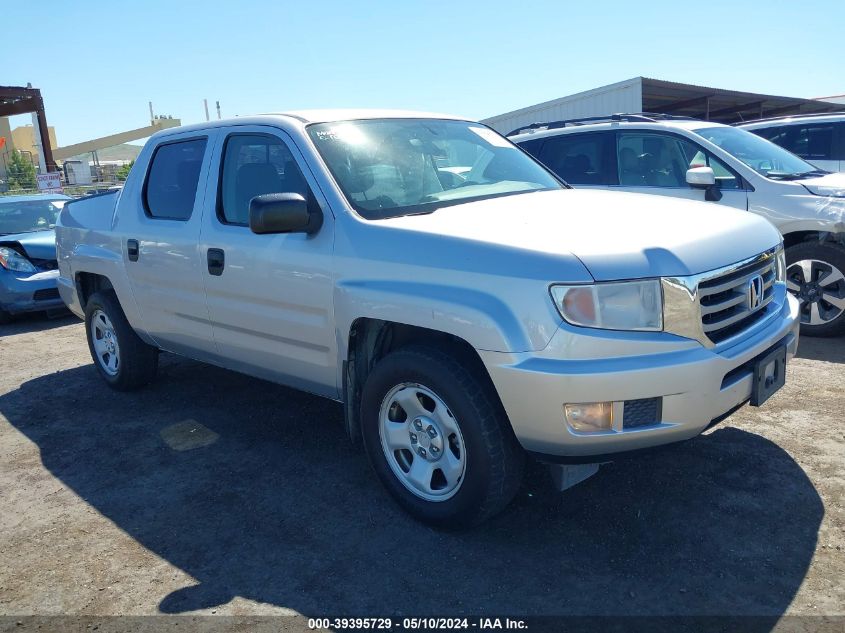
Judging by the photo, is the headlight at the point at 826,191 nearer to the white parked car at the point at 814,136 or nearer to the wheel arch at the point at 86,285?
the white parked car at the point at 814,136

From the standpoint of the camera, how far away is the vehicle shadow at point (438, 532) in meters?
2.73

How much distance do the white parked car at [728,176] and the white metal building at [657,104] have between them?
9.58 meters

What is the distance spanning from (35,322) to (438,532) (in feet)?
25.2

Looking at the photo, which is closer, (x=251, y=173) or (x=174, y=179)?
(x=251, y=173)

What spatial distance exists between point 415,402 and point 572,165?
187 inches

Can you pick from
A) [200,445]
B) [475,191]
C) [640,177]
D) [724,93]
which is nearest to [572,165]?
[640,177]

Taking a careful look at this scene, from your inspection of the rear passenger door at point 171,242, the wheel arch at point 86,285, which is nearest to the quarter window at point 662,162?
the rear passenger door at point 171,242

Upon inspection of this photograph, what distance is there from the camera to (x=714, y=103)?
21.5 metres

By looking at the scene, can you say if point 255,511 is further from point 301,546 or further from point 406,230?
point 406,230

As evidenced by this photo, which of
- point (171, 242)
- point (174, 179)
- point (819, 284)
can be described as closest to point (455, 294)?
point (171, 242)

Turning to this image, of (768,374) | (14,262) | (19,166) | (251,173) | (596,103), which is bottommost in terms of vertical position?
(768,374)

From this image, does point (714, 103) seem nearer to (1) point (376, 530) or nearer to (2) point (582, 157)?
(2) point (582, 157)

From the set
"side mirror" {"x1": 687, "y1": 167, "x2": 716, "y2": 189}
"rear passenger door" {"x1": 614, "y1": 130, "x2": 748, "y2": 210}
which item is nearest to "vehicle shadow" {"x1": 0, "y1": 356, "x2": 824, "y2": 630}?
"side mirror" {"x1": 687, "y1": 167, "x2": 716, "y2": 189}

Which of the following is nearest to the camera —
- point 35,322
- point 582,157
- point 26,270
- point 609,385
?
point 609,385
